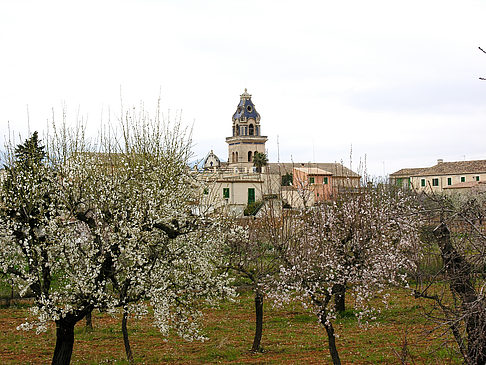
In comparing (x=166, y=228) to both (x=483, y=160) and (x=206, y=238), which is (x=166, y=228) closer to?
(x=206, y=238)

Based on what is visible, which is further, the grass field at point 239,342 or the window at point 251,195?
the window at point 251,195

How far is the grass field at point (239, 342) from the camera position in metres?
15.0

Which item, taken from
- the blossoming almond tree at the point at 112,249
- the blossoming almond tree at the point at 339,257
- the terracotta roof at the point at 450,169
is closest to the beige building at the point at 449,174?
the terracotta roof at the point at 450,169

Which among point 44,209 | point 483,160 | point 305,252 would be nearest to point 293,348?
point 305,252

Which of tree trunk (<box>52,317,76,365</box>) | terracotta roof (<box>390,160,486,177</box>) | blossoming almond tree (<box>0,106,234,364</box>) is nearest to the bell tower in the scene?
terracotta roof (<box>390,160,486,177</box>)

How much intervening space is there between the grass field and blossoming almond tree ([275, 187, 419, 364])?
1.20 metres

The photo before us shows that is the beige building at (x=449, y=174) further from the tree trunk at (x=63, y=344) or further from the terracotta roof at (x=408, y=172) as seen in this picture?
the tree trunk at (x=63, y=344)

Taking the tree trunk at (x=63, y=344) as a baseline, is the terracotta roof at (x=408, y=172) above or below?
above

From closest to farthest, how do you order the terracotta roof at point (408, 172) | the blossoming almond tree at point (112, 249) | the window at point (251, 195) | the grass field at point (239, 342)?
the blossoming almond tree at point (112, 249) < the grass field at point (239, 342) < the window at point (251, 195) < the terracotta roof at point (408, 172)

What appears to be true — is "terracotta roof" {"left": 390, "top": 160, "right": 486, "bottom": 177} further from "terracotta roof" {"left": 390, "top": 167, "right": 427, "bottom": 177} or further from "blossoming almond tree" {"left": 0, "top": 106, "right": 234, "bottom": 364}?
"blossoming almond tree" {"left": 0, "top": 106, "right": 234, "bottom": 364}

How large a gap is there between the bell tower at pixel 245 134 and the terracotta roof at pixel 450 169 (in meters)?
30.2

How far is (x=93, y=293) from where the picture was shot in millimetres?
11664

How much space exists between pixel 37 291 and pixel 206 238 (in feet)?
15.3

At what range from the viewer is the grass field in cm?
1500
